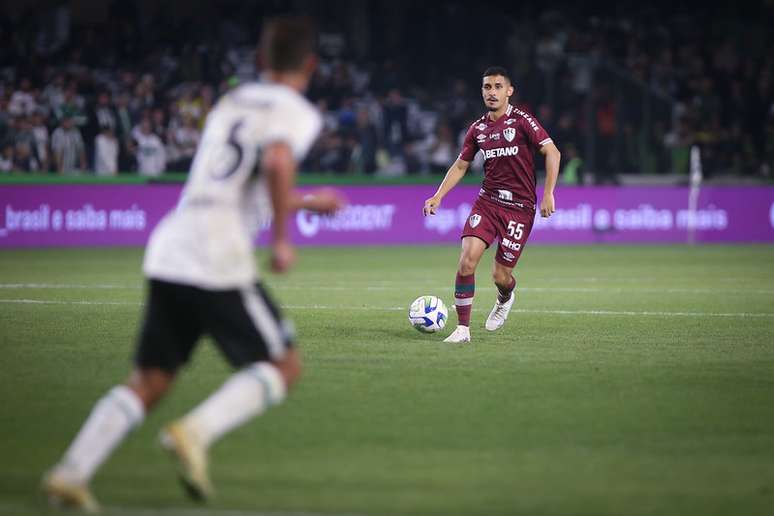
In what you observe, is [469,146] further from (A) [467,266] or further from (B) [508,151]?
(A) [467,266]

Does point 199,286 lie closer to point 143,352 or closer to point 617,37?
point 143,352

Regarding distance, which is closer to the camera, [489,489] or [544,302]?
[489,489]

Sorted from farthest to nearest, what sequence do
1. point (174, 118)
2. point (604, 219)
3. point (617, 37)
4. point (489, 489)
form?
point (617, 37) → point (604, 219) → point (174, 118) → point (489, 489)

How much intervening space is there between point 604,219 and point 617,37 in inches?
334

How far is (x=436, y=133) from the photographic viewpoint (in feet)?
98.9

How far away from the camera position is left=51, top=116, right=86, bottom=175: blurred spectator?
25.4m

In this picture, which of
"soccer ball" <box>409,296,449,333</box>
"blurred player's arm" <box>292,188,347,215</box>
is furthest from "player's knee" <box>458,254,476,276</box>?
"blurred player's arm" <box>292,188,347,215</box>

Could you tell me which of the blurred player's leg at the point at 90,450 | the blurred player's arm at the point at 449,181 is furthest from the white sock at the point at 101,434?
the blurred player's arm at the point at 449,181

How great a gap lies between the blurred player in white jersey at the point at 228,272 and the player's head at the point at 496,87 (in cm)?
637

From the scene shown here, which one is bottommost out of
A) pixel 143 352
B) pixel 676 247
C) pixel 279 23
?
pixel 676 247

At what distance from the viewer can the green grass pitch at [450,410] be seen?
6.02 meters

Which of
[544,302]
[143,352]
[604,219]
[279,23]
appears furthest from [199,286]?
[604,219]

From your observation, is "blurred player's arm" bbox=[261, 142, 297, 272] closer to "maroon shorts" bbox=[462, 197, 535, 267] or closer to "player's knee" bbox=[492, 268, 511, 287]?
"maroon shorts" bbox=[462, 197, 535, 267]

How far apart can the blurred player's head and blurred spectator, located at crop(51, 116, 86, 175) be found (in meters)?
20.1
